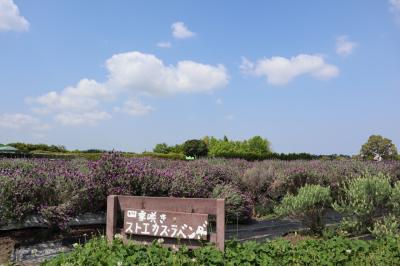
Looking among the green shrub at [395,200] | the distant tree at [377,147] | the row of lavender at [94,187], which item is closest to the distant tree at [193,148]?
the distant tree at [377,147]

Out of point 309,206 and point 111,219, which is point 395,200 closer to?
point 309,206

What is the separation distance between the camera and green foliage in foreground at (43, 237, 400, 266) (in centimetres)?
425

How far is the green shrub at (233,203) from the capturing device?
24.9 feet

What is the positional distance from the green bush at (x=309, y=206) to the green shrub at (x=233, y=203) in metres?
0.86

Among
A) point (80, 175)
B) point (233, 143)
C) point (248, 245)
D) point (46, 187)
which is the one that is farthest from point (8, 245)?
point (233, 143)

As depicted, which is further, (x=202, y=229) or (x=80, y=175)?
(x=80, y=175)

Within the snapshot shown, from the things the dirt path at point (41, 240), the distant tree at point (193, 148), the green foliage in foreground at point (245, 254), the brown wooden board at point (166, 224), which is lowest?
the dirt path at point (41, 240)

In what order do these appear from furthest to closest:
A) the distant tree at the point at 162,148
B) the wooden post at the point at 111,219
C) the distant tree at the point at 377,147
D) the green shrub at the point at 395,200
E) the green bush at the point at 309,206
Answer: the distant tree at the point at 162,148 → the distant tree at the point at 377,147 → the green bush at the point at 309,206 → the green shrub at the point at 395,200 → the wooden post at the point at 111,219

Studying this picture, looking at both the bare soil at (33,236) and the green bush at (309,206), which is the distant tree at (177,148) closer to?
the green bush at (309,206)

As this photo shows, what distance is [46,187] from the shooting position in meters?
6.06

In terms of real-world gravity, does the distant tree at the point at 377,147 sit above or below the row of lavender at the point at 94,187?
above

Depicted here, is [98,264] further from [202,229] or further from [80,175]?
[80,175]

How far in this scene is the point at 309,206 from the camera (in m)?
6.73

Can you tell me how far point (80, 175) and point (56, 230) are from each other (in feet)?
2.84
